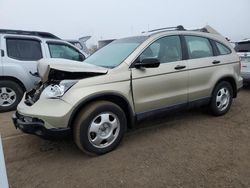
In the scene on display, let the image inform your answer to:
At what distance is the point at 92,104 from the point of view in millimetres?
3559

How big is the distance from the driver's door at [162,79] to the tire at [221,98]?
85 centimetres

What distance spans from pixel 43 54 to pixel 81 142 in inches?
160

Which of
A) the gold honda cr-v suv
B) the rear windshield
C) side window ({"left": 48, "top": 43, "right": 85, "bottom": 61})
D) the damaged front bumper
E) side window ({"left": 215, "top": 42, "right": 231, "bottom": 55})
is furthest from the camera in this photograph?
the rear windshield

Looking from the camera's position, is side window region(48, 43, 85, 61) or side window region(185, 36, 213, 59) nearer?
side window region(185, 36, 213, 59)

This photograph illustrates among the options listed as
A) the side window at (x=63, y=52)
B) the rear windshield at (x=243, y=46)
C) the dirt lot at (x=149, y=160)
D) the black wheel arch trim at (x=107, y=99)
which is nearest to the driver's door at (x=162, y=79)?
the black wheel arch trim at (x=107, y=99)

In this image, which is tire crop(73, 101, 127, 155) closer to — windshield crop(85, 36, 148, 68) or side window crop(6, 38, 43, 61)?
windshield crop(85, 36, 148, 68)

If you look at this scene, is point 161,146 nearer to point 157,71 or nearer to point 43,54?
point 157,71

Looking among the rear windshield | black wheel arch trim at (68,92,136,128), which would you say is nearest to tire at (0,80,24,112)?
black wheel arch trim at (68,92,136,128)

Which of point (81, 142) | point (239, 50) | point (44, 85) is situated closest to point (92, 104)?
point (81, 142)

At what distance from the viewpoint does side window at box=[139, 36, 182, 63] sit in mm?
4207

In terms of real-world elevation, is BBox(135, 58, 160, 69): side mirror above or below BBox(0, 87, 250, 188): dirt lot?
above

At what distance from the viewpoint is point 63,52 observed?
7266 mm

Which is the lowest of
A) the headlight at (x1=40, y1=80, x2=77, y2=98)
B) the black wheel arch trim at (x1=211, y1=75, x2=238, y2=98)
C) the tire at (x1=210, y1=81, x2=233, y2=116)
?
the tire at (x1=210, y1=81, x2=233, y2=116)

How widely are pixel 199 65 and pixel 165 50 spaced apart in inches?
30.1
